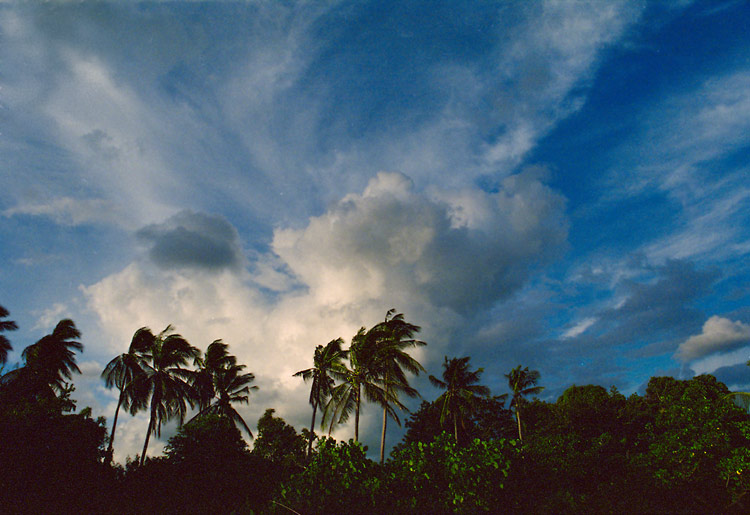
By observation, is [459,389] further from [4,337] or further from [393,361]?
[4,337]

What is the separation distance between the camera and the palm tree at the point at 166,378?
29344 mm

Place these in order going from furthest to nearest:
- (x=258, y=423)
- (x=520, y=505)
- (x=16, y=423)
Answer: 1. (x=258, y=423)
2. (x=16, y=423)
3. (x=520, y=505)

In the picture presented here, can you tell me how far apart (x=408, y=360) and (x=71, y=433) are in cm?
1757

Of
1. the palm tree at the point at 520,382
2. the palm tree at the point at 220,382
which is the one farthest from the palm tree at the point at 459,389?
the palm tree at the point at 220,382

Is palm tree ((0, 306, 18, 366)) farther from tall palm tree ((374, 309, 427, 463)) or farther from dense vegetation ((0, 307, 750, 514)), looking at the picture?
tall palm tree ((374, 309, 427, 463))

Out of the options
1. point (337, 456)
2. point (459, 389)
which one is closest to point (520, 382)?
point (459, 389)

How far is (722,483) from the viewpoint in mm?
14430

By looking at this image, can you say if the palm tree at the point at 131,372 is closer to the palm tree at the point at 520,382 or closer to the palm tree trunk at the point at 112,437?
the palm tree trunk at the point at 112,437

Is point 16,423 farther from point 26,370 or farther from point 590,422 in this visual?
point 590,422

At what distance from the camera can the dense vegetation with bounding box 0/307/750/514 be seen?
10953mm

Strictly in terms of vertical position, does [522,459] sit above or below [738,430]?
below

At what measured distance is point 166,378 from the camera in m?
30.0

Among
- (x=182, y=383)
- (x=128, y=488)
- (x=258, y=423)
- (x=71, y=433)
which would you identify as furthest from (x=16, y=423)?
(x=258, y=423)

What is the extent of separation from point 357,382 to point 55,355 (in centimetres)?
2039
